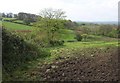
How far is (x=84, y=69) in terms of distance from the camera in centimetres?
658

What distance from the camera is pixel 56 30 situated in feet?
68.2

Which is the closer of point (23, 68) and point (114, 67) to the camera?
point (114, 67)

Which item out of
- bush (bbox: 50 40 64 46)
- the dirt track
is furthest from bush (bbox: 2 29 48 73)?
bush (bbox: 50 40 64 46)

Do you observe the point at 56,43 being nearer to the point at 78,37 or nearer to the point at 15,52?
the point at 78,37

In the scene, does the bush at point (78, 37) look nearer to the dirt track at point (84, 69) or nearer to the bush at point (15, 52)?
the bush at point (15, 52)

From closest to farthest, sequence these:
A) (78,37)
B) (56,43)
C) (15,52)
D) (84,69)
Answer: (84,69) < (15,52) < (56,43) < (78,37)

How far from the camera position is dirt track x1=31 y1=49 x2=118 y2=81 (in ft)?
19.7

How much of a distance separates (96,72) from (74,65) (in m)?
0.89

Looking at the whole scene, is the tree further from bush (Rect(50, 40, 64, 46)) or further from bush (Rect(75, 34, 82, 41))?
bush (Rect(75, 34, 82, 41))

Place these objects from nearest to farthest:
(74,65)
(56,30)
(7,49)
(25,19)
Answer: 1. (74,65)
2. (7,49)
3. (56,30)
4. (25,19)

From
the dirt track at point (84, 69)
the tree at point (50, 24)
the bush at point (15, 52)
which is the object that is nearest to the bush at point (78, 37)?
the tree at point (50, 24)

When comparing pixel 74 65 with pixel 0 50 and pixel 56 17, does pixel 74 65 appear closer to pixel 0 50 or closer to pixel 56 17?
pixel 0 50

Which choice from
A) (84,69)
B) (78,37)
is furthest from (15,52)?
(78,37)

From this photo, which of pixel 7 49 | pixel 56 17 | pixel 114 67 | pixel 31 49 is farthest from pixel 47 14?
pixel 114 67
